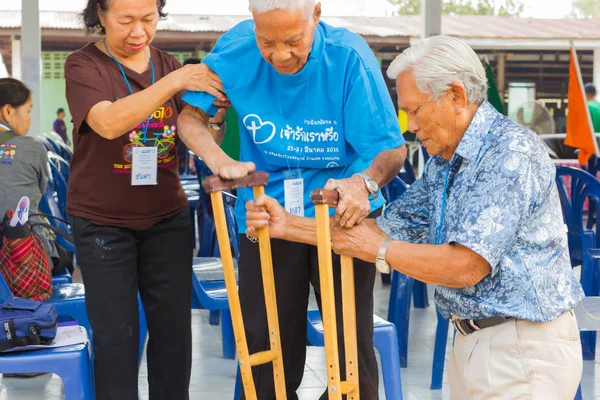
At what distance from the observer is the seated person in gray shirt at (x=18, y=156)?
13.0 feet

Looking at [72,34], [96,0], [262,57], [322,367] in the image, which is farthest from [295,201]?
[72,34]

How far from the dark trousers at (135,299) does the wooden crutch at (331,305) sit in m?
0.79

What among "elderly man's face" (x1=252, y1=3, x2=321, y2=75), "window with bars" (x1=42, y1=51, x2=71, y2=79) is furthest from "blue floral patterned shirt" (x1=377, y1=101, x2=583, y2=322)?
"window with bars" (x1=42, y1=51, x2=71, y2=79)

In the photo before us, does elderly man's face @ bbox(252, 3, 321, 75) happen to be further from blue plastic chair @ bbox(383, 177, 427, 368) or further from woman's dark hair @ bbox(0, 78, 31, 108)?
woman's dark hair @ bbox(0, 78, 31, 108)

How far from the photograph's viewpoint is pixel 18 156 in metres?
4.05

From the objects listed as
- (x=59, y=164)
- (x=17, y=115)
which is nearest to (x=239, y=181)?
(x=17, y=115)

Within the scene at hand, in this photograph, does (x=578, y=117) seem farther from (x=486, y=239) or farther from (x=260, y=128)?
(x=486, y=239)

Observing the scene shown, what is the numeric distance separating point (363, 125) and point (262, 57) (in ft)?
1.07

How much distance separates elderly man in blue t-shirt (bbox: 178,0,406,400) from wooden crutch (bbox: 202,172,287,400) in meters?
0.18

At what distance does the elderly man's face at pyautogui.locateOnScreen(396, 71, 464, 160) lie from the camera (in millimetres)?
1941

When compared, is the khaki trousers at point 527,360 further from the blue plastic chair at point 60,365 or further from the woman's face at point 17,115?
the woman's face at point 17,115

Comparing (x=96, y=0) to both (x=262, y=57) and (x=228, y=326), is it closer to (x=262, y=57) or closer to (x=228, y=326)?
(x=262, y=57)

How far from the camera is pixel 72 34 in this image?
375 inches

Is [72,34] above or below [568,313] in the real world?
above
